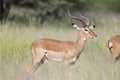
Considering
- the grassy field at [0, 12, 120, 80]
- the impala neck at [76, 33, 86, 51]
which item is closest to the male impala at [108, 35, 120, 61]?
the grassy field at [0, 12, 120, 80]

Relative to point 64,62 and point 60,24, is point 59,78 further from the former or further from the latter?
point 60,24

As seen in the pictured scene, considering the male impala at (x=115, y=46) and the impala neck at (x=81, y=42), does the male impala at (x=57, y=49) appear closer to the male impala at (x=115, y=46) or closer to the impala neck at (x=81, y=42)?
the impala neck at (x=81, y=42)

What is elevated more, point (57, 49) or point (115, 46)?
point (57, 49)

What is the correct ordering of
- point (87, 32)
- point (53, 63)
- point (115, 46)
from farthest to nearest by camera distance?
point (115, 46) < point (53, 63) < point (87, 32)

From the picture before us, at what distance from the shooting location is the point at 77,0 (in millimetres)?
20891

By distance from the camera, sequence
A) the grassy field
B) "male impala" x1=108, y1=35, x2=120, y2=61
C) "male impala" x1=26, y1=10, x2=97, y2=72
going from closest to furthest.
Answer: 1. the grassy field
2. "male impala" x1=26, y1=10, x2=97, y2=72
3. "male impala" x1=108, y1=35, x2=120, y2=61

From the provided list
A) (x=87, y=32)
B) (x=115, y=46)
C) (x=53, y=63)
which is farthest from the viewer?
(x=115, y=46)

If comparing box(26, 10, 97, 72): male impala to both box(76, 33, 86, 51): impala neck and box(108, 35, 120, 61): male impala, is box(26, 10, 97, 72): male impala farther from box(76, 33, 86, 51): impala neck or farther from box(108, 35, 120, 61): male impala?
box(108, 35, 120, 61): male impala

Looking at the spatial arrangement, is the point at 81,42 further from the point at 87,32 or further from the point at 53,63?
the point at 53,63

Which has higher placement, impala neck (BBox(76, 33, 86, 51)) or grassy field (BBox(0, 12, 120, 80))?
impala neck (BBox(76, 33, 86, 51))

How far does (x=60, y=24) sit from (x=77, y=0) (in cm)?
262

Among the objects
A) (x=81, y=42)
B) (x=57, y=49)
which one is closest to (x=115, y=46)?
(x=81, y=42)

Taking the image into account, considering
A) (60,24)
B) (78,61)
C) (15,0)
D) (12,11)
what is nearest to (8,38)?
(78,61)

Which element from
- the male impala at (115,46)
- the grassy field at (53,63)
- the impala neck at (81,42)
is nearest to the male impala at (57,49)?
the impala neck at (81,42)
